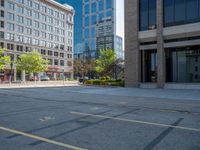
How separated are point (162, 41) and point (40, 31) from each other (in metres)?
61.9

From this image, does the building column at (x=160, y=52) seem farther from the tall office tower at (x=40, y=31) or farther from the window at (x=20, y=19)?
the window at (x=20, y=19)

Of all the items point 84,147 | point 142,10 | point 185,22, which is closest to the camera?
point 84,147

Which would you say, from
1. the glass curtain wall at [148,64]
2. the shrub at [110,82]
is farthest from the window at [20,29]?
the glass curtain wall at [148,64]

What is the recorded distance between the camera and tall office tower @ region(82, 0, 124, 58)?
9494cm

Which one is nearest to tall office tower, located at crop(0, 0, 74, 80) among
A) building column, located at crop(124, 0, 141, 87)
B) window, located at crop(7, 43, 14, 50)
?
window, located at crop(7, 43, 14, 50)

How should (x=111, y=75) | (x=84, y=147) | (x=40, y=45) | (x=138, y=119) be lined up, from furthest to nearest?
1. (x=40, y=45)
2. (x=111, y=75)
3. (x=138, y=119)
4. (x=84, y=147)

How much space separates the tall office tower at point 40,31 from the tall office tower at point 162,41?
50684 mm

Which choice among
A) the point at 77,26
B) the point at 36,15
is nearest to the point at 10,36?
the point at 36,15

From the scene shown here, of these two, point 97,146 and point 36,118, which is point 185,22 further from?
point 97,146

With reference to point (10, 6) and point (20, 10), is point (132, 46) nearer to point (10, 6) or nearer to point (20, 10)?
point (10, 6)

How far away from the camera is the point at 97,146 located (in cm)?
528

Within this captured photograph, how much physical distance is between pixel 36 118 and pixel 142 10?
24725 mm

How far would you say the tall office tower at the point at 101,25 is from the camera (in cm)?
9494

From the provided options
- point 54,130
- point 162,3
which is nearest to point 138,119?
point 54,130
